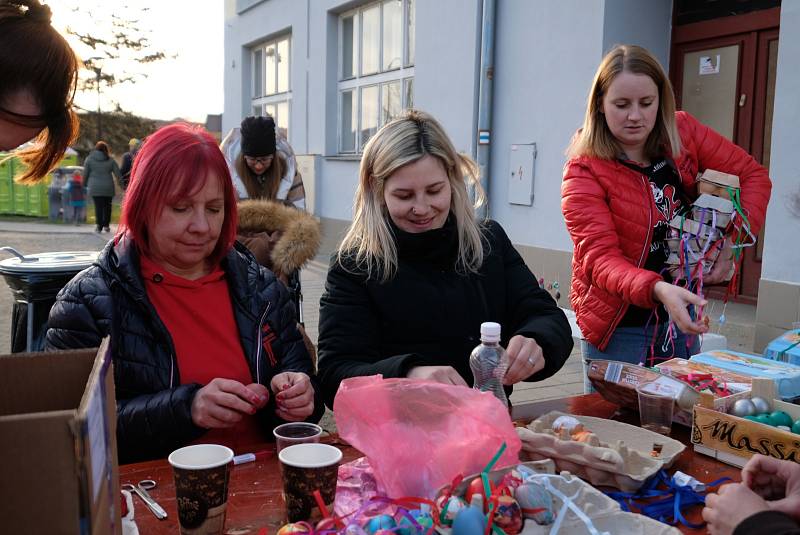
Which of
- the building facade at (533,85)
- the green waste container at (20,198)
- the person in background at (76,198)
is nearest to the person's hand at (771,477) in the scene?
the building facade at (533,85)

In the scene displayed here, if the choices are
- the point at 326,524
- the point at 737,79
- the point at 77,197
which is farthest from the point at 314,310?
the point at 77,197

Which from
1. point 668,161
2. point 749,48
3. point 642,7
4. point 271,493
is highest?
point 642,7

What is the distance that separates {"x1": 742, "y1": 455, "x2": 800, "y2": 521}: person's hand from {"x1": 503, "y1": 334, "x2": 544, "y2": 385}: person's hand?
652mm

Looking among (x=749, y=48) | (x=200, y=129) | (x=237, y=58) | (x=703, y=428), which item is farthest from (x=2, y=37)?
(x=237, y=58)

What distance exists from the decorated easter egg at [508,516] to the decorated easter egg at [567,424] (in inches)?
19.9

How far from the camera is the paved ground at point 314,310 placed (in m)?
4.92

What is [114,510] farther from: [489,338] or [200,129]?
[200,129]

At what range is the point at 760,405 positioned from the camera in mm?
1796


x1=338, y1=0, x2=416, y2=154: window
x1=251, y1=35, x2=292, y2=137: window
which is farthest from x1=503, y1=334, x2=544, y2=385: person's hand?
x1=251, y1=35, x2=292, y2=137: window

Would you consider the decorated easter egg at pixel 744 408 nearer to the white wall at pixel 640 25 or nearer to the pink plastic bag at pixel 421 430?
the pink plastic bag at pixel 421 430

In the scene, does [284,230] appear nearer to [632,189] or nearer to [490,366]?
[632,189]

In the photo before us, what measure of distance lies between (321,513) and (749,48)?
18.3 ft

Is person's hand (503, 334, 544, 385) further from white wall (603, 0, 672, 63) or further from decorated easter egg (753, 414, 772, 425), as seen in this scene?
white wall (603, 0, 672, 63)

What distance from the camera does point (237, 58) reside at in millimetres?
14750
